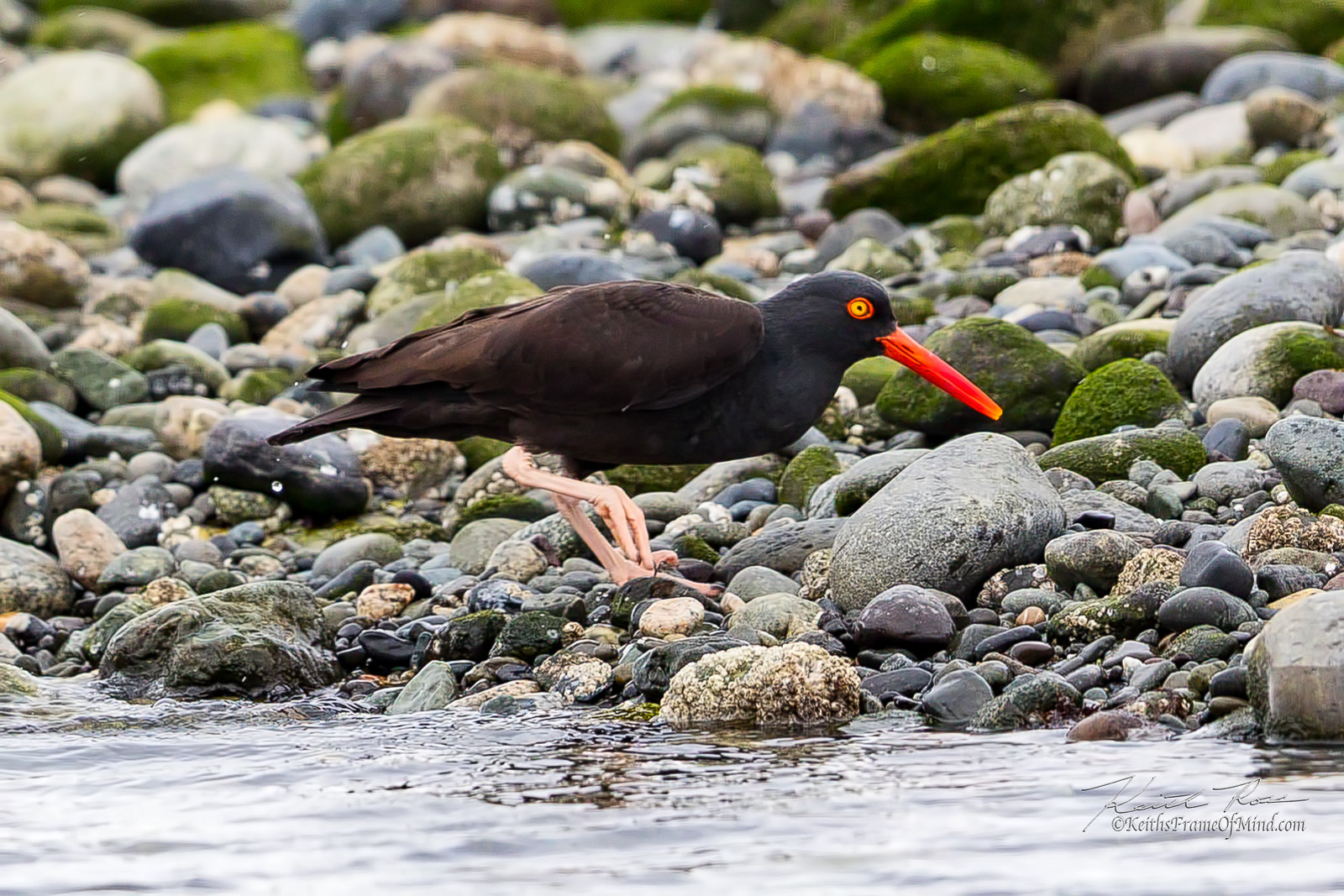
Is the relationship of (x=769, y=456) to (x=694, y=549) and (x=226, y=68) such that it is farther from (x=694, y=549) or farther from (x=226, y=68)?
(x=226, y=68)

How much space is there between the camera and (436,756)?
5008mm

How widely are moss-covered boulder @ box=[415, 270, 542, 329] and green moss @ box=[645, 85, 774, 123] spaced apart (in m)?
7.11

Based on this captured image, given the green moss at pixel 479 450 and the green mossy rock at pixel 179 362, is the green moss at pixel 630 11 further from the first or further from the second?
the green moss at pixel 479 450

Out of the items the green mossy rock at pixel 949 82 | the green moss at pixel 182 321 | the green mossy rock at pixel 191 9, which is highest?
the green mossy rock at pixel 191 9

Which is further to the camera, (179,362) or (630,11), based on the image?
(630,11)

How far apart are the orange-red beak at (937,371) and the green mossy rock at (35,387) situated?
5389 millimetres

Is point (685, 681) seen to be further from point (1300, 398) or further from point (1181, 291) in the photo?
point (1181, 291)

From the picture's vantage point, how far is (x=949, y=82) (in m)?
16.1

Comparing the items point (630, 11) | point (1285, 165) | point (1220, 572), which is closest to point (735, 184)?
point (1285, 165)

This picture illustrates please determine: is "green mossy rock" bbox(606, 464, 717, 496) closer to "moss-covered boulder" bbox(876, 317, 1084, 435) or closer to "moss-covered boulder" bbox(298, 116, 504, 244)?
"moss-covered boulder" bbox(876, 317, 1084, 435)

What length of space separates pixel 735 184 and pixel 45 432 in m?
6.50

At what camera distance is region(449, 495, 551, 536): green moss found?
783cm

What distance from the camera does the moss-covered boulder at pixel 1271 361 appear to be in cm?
750

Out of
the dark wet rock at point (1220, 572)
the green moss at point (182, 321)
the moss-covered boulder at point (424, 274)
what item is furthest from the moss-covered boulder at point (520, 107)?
the dark wet rock at point (1220, 572)
